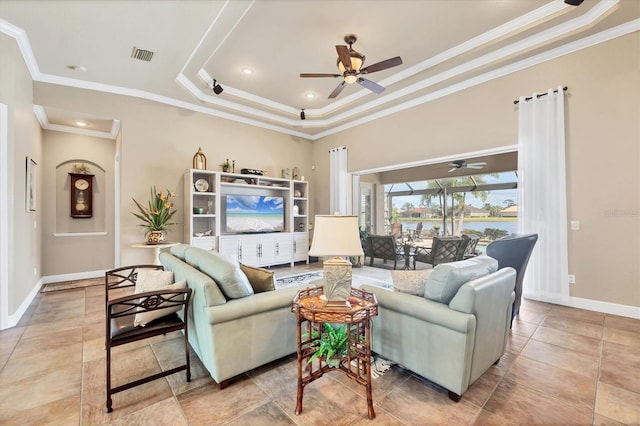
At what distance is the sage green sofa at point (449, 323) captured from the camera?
1794 millimetres

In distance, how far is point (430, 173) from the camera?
27.8ft

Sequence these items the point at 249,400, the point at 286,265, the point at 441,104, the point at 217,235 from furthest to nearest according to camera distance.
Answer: the point at 286,265 → the point at 217,235 → the point at 441,104 → the point at 249,400

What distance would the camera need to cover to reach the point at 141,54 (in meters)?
3.71

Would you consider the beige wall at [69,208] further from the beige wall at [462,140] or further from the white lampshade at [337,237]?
the white lampshade at [337,237]

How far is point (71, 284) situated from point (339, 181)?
5.45 m

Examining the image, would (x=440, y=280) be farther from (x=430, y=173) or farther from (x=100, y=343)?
→ (x=430, y=173)

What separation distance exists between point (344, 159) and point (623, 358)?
5298mm

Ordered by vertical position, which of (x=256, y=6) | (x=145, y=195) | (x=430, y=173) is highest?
(x=256, y=6)

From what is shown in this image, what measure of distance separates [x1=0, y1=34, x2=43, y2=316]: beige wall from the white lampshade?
3.62 metres

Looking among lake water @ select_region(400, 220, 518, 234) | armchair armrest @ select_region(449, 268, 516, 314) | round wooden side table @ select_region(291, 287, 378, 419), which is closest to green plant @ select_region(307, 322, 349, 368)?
round wooden side table @ select_region(291, 287, 378, 419)

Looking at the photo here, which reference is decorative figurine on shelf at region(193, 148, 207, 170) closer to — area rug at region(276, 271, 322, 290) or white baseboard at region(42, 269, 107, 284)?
area rug at region(276, 271, 322, 290)

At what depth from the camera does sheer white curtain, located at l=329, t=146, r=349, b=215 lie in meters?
6.62

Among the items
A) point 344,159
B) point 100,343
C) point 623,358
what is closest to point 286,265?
point 344,159

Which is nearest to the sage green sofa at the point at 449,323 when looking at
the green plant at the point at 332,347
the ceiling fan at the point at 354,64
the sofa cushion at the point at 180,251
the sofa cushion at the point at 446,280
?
the sofa cushion at the point at 446,280
